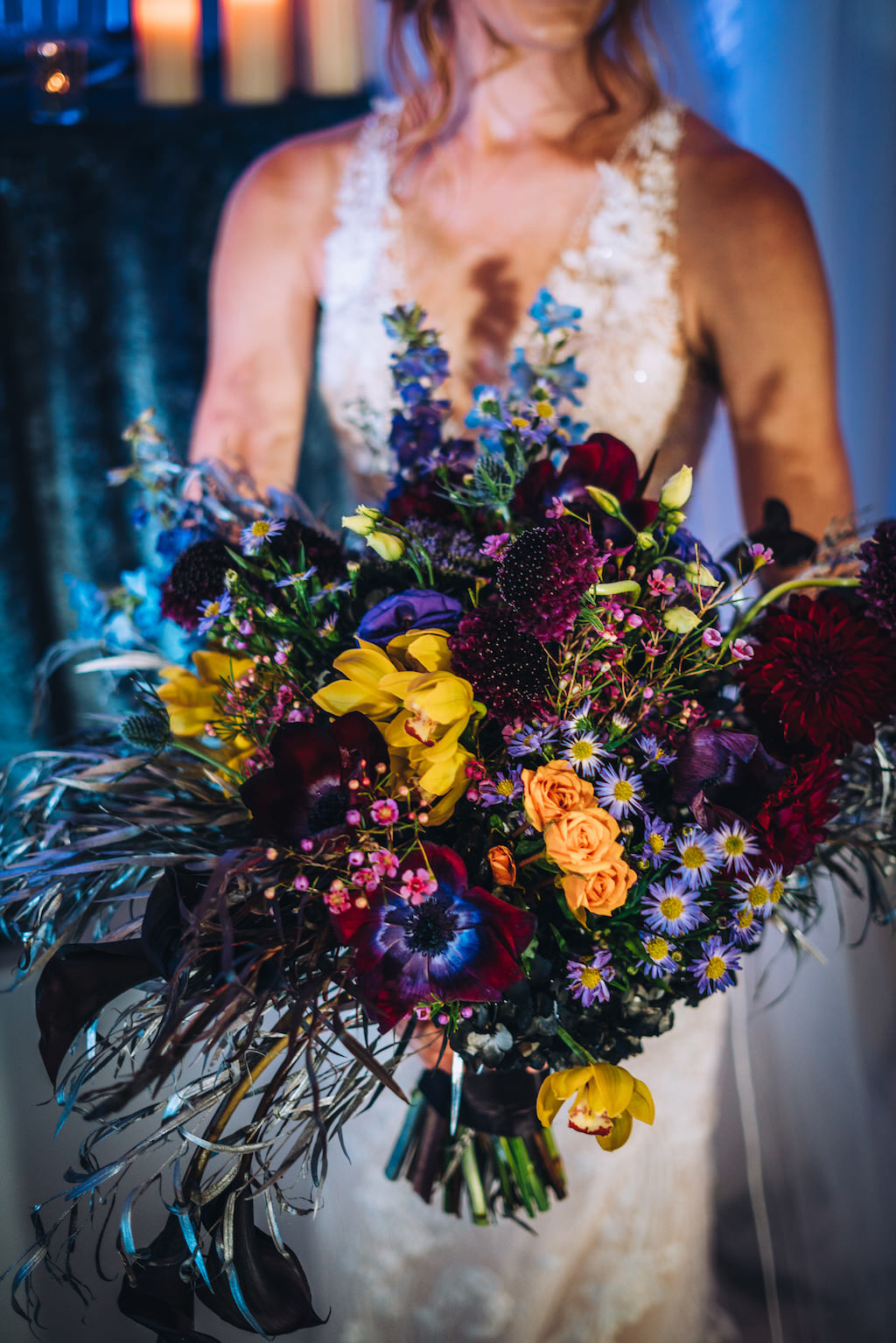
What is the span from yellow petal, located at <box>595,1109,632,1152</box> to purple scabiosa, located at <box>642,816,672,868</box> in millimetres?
160

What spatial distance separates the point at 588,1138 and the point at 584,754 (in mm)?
635

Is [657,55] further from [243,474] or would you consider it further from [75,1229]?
[75,1229]

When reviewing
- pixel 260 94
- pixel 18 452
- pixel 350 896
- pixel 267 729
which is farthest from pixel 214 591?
pixel 260 94

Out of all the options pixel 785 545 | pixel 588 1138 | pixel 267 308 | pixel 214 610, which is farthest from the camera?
pixel 267 308

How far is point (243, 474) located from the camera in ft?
2.95

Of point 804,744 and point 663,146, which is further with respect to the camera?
point 663,146

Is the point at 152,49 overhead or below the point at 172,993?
overhead

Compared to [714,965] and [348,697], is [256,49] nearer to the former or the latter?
[348,697]

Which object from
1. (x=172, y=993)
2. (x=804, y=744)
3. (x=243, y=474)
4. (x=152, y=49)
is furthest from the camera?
(x=152, y=49)

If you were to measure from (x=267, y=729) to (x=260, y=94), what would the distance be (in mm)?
847

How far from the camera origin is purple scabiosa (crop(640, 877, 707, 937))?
19.9 inches

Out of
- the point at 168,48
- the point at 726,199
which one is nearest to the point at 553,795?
the point at 726,199

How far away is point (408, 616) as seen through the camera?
55cm

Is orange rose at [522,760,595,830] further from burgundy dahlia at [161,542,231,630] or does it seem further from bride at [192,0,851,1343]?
bride at [192,0,851,1343]
